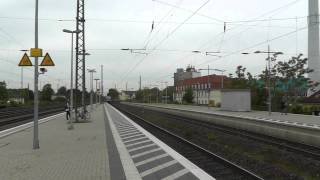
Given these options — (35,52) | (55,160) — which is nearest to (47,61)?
(35,52)

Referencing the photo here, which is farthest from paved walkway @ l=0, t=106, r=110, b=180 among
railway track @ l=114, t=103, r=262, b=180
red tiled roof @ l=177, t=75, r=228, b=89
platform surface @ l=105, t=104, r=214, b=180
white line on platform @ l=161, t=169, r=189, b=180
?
red tiled roof @ l=177, t=75, r=228, b=89

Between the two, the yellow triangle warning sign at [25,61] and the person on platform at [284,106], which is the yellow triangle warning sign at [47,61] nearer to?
the yellow triangle warning sign at [25,61]

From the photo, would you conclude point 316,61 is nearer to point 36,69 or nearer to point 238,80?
point 238,80

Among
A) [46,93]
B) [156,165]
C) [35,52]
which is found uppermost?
[35,52]

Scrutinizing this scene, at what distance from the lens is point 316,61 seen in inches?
3509

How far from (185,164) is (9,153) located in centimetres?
567

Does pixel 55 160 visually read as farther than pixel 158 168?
Yes

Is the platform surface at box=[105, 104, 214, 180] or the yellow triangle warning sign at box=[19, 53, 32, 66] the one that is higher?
the yellow triangle warning sign at box=[19, 53, 32, 66]

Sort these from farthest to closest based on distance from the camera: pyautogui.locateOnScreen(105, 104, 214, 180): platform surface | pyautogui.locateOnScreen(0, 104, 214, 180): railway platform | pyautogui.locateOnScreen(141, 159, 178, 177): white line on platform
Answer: pyautogui.locateOnScreen(141, 159, 178, 177): white line on platform < pyautogui.locateOnScreen(105, 104, 214, 180): platform surface < pyautogui.locateOnScreen(0, 104, 214, 180): railway platform

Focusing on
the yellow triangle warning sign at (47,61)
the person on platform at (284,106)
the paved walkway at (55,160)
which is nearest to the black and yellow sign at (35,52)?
the yellow triangle warning sign at (47,61)

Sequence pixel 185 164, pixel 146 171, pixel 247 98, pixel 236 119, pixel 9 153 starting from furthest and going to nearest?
1. pixel 247 98
2. pixel 236 119
3. pixel 9 153
4. pixel 185 164
5. pixel 146 171

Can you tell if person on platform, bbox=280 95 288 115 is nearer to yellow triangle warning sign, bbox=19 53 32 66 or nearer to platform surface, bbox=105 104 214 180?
platform surface, bbox=105 104 214 180

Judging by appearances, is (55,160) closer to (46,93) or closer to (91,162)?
(91,162)

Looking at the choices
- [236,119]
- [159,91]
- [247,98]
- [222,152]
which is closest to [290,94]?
[247,98]
